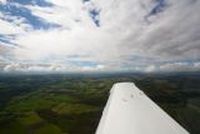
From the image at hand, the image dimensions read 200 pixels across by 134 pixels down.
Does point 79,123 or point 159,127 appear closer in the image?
point 159,127

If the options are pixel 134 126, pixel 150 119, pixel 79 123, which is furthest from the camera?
pixel 79 123

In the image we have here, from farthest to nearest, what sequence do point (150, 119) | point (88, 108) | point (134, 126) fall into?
point (88, 108)
point (150, 119)
point (134, 126)

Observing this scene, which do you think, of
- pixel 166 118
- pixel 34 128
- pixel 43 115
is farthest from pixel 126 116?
pixel 43 115

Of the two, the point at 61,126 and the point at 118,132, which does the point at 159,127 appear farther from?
the point at 61,126

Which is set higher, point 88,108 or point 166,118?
point 166,118

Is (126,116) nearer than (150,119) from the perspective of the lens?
No

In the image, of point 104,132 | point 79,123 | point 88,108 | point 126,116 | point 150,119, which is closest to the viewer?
point 104,132

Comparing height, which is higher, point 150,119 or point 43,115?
point 150,119

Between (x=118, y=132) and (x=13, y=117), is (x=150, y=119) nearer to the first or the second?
(x=118, y=132)

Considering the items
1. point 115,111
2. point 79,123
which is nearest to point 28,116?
point 79,123
